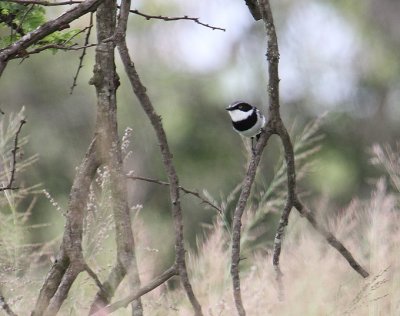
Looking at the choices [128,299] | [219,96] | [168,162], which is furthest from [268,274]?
[219,96]

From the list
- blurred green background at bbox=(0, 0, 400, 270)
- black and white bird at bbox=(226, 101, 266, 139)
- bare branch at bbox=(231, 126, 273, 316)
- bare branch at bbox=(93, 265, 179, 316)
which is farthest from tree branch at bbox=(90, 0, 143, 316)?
blurred green background at bbox=(0, 0, 400, 270)

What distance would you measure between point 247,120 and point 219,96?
8102mm

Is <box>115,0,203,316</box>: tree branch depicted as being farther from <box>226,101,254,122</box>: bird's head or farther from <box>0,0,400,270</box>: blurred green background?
<box>0,0,400,270</box>: blurred green background

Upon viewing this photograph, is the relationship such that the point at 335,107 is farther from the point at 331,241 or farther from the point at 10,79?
the point at 331,241

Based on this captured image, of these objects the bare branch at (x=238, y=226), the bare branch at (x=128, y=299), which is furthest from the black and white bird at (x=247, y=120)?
the bare branch at (x=128, y=299)

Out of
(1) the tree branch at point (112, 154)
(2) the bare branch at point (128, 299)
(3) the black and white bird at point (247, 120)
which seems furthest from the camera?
(3) the black and white bird at point (247, 120)

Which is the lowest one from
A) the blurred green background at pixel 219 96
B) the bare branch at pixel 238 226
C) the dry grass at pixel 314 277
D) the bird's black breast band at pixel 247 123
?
the blurred green background at pixel 219 96

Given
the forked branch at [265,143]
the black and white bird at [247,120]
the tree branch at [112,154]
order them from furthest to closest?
the black and white bird at [247,120], the forked branch at [265,143], the tree branch at [112,154]

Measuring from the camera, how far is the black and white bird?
14.6 feet

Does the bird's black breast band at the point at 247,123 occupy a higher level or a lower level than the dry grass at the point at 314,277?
higher

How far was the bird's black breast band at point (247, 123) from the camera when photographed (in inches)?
176

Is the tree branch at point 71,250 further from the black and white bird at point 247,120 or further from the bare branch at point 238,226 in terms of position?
the black and white bird at point 247,120

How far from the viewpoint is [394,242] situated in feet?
16.6

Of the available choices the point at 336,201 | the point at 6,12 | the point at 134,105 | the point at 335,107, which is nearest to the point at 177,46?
the point at 134,105
